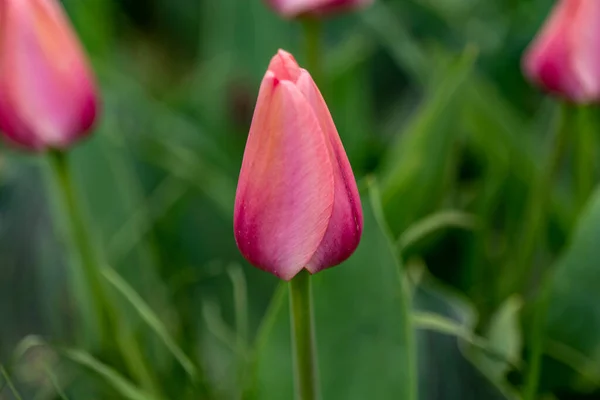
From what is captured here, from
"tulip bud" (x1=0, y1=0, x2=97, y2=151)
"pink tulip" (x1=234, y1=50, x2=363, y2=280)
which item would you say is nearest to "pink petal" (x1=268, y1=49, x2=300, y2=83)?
"pink tulip" (x1=234, y1=50, x2=363, y2=280)

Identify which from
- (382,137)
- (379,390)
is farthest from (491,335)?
(382,137)

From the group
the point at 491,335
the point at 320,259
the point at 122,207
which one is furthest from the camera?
the point at 122,207

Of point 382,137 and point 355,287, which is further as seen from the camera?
point 382,137

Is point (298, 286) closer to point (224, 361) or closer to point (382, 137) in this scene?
point (224, 361)

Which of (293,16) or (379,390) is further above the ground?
(293,16)

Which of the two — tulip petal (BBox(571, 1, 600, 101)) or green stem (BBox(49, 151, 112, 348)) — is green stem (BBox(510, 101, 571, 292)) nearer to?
tulip petal (BBox(571, 1, 600, 101))

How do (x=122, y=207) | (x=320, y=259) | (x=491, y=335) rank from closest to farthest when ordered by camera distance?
1. (x=320, y=259)
2. (x=491, y=335)
3. (x=122, y=207)

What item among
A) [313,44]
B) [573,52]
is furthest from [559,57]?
[313,44]
